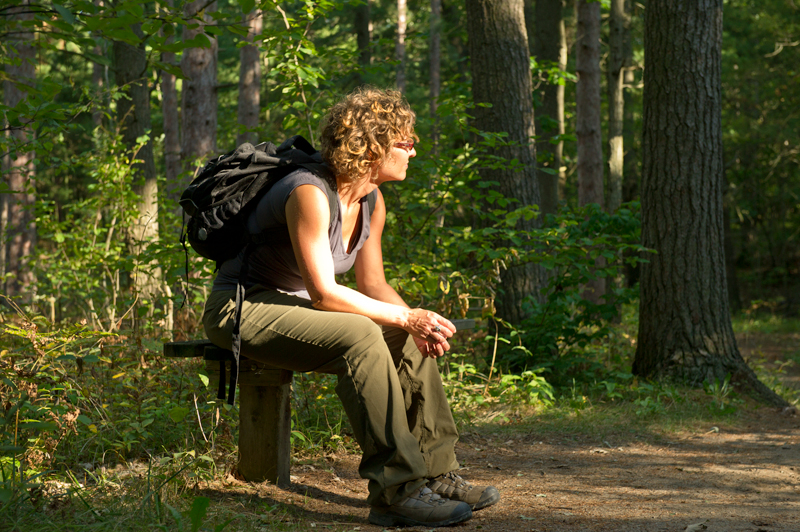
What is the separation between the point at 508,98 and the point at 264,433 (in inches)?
162

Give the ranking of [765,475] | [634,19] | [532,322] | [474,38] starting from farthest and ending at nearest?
[634,19] → [474,38] → [532,322] → [765,475]

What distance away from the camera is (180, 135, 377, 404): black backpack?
9.18 ft

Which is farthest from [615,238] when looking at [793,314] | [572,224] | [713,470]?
[793,314]

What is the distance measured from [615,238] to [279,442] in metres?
3.25

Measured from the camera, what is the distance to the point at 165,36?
3.56 m

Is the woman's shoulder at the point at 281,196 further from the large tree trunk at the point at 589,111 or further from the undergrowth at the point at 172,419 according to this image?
the large tree trunk at the point at 589,111

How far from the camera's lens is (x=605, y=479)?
11.5 feet

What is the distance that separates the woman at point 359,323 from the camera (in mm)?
2605

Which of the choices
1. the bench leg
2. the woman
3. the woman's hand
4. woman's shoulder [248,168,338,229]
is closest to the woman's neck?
the woman

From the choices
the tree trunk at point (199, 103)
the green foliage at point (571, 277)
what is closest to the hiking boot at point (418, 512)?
the green foliage at point (571, 277)

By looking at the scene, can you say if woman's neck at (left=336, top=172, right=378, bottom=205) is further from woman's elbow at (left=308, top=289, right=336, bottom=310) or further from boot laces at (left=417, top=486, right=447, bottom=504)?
boot laces at (left=417, top=486, right=447, bottom=504)

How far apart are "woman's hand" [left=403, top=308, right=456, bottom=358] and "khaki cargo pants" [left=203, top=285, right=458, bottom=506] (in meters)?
0.17

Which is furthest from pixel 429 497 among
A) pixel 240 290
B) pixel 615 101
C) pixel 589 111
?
pixel 615 101

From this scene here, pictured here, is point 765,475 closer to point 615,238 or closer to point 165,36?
point 615,238
